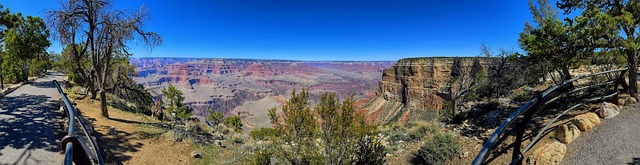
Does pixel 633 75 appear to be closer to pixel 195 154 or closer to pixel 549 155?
pixel 549 155

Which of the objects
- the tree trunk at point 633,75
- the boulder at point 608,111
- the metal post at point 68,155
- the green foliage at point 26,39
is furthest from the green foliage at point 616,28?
the green foliage at point 26,39

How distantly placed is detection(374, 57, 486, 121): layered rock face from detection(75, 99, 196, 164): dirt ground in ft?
167

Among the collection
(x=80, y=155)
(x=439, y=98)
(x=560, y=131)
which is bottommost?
(x=439, y=98)

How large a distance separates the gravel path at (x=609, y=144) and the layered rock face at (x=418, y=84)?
52854 millimetres

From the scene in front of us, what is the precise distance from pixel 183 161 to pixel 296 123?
5.11 metres

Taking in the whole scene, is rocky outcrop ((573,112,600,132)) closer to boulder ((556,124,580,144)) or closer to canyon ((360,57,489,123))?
boulder ((556,124,580,144))

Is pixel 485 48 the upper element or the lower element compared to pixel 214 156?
upper

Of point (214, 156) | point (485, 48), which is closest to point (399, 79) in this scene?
point (485, 48)

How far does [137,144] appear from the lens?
33.4 feet

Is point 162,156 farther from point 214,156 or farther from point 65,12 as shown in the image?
point 65,12

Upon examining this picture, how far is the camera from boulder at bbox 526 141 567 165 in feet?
14.9

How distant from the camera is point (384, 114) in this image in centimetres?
6688

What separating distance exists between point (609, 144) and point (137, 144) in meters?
12.9

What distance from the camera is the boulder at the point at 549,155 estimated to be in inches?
179
